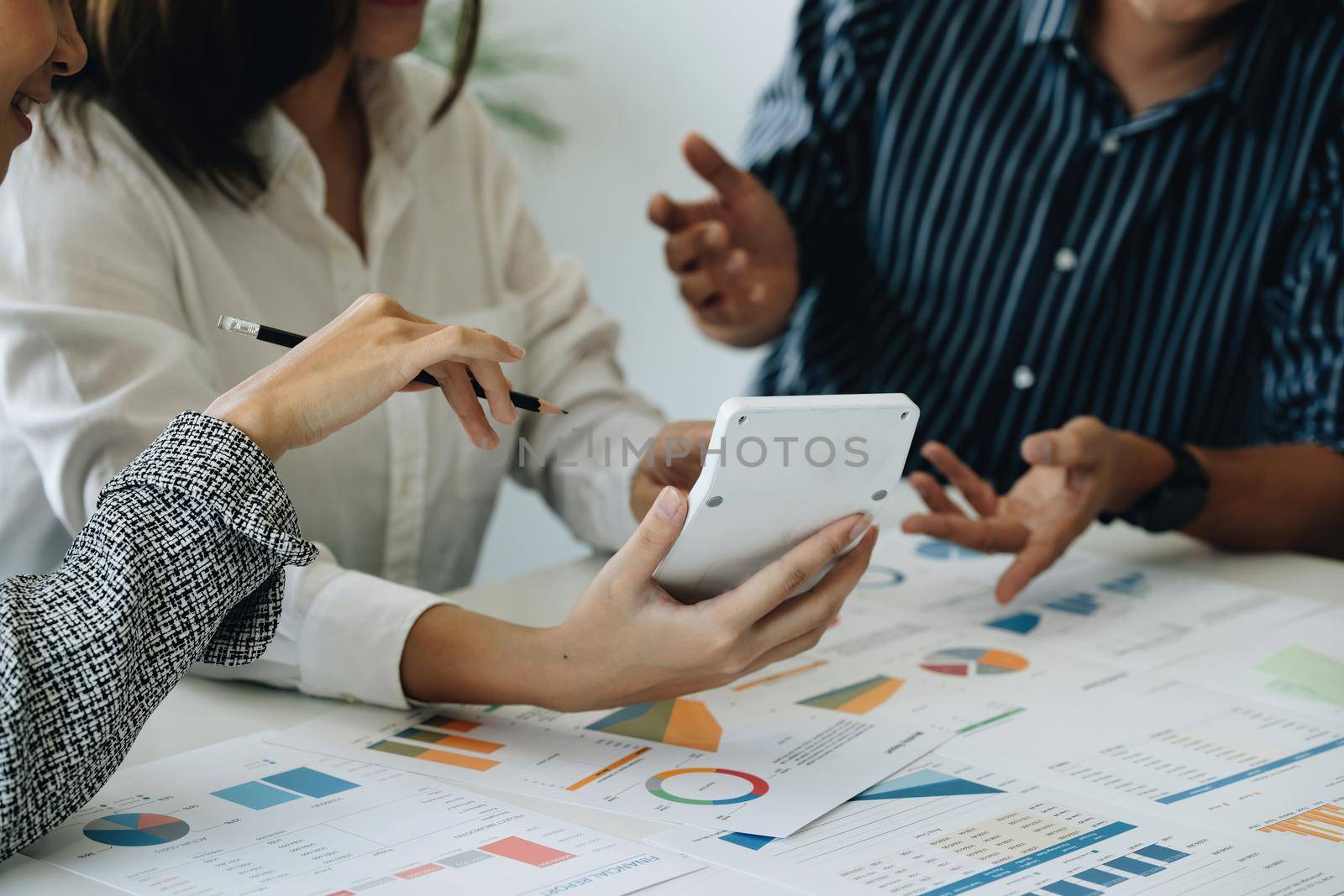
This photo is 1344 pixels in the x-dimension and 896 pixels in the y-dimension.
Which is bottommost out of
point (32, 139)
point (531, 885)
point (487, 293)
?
point (531, 885)

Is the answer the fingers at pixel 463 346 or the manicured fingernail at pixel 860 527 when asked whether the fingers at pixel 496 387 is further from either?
the manicured fingernail at pixel 860 527

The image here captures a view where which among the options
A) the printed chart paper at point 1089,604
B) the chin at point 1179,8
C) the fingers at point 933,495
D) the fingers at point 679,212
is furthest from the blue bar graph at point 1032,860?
the chin at point 1179,8

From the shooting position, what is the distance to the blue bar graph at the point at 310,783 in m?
0.80

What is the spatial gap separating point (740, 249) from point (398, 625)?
0.83m

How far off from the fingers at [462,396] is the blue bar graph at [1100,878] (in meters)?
0.45

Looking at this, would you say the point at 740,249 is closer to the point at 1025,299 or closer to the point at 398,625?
the point at 1025,299

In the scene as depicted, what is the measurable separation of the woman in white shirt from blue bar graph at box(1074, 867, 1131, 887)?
24cm

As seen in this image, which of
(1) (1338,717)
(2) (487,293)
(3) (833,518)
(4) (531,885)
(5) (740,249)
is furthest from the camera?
(5) (740,249)

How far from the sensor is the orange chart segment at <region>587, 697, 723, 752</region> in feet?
2.90

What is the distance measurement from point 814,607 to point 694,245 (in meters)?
0.75

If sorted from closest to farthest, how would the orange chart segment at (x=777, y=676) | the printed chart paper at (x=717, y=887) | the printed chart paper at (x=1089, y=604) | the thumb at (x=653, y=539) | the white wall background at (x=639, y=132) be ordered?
the printed chart paper at (x=717, y=887)
the thumb at (x=653, y=539)
the orange chart segment at (x=777, y=676)
the printed chart paper at (x=1089, y=604)
the white wall background at (x=639, y=132)

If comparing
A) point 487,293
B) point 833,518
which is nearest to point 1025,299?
point 487,293

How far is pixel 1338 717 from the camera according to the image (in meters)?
0.94

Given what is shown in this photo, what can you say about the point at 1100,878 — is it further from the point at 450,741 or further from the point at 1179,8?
the point at 1179,8
